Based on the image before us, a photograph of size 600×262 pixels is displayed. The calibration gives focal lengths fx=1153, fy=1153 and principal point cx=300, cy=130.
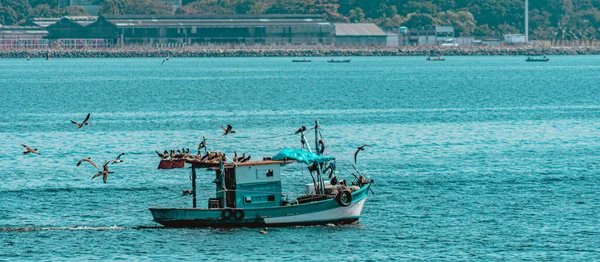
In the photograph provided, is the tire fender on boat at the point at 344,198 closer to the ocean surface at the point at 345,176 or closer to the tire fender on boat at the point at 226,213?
the ocean surface at the point at 345,176

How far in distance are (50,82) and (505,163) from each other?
134m

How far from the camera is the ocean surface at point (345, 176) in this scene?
2051 inches

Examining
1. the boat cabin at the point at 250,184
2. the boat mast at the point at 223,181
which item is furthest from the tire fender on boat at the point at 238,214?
the boat mast at the point at 223,181

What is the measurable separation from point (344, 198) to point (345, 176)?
1714 cm

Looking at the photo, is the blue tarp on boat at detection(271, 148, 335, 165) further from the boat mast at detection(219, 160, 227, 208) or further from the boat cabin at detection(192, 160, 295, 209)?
the boat mast at detection(219, 160, 227, 208)

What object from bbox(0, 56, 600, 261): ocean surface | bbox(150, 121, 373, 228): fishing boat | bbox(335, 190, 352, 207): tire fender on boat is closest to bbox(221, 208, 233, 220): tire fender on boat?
bbox(150, 121, 373, 228): fishing boat

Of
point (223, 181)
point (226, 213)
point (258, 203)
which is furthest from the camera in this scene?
point (258, 203)

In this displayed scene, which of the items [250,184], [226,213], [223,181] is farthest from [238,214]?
[223,181]

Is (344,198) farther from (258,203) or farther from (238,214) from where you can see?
(238,214)

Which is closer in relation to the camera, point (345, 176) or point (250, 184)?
point (250, 184)

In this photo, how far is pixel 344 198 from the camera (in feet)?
182

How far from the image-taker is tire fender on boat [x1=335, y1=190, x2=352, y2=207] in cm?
5538

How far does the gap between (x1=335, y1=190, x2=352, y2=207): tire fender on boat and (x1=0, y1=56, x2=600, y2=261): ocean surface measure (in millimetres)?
1320

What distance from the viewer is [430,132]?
101m
